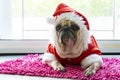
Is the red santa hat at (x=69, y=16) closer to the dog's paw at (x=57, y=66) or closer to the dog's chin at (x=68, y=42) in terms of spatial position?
the dog's chin at (x=68, y=42)

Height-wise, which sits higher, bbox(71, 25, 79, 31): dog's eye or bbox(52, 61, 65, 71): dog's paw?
bbox(71, 25, 79, 31): dog's eye

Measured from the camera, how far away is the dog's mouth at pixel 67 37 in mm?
1264

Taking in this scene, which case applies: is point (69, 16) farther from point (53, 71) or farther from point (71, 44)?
point (53, 71)

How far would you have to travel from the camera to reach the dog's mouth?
126 cm

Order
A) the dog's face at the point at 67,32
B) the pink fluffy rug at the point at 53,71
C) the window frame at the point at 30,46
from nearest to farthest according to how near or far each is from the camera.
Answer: the pink fluffy rug at the point at 53,71
the dog's face at the point at 67,32
the window frame at the point at 30,46

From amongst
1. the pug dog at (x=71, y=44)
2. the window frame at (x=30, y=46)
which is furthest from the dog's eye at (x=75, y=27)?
the window frame at (x=30, y=46)

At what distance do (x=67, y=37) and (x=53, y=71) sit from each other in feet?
0.59

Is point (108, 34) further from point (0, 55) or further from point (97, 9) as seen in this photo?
point (0, 55)

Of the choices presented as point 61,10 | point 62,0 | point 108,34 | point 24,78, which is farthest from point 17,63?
point 108,34

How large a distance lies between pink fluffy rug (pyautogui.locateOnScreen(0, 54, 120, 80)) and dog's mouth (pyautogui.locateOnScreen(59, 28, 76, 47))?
0.43 ft

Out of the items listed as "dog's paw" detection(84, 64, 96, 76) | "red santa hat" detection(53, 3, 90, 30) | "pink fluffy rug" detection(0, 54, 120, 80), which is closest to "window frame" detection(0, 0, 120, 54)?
"pink fluffy rug" detection(0, 54, 120, 80)

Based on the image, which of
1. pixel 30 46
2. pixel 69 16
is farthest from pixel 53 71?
pixel 30 46

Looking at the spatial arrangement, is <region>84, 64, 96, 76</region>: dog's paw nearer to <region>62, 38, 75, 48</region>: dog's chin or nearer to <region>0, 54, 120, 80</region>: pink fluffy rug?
<region>0, 54, 120, 80</region>: pink fluffy rug

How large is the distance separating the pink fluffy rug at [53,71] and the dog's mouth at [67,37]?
0.13 meters
